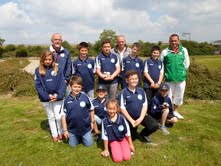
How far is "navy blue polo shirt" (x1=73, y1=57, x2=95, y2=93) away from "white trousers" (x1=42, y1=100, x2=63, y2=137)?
3.06ft

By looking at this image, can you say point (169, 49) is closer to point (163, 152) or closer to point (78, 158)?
point (163, 152)

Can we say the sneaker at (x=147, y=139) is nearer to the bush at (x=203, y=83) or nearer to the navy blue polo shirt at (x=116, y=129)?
the navy blue polo shirt at (x=116, y=129)

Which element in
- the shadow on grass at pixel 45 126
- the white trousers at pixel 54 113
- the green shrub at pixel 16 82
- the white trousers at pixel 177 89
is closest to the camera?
the white trousers at pixel 54 113

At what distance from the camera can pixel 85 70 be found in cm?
616

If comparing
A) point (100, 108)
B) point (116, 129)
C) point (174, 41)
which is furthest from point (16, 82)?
point (116, 129)

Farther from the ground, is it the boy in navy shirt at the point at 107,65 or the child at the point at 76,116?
the boy in navy shirt at the point at 107,65

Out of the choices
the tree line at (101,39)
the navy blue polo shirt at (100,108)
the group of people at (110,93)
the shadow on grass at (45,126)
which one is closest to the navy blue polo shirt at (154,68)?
the group of people at (110,93)

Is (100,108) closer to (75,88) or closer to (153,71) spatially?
(75,88)

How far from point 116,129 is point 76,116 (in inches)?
35.6

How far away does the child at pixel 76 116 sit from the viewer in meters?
5.24

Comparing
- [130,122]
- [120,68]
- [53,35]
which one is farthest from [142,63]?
[53,35]

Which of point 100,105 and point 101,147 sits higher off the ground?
point 100,105

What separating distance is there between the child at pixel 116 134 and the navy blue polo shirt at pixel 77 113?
554 mm

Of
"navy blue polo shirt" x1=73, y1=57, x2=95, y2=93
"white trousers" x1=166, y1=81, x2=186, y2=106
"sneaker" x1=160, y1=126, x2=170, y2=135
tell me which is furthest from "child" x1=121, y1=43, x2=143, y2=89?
"sneaker" x1=160, y1=126, x2=170, y2=135
